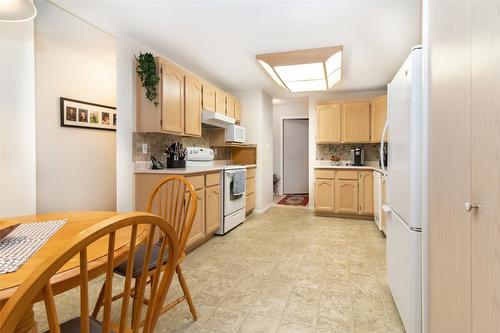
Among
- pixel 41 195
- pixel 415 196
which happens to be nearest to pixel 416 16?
pixel 415 196

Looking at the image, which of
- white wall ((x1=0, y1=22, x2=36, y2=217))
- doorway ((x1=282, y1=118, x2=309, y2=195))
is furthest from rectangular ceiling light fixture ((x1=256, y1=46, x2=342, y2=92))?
doorway ((x1=282, y1=118, x2=309, y2=195))

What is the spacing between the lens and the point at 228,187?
12.3 ft

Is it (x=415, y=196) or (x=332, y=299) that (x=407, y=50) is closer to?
(x=415, y=196)

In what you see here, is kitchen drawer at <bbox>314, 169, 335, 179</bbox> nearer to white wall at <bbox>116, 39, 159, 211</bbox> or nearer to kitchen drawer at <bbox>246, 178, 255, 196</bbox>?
kitchen drawer at <bbox>246, 178, 255, 196</bbox>

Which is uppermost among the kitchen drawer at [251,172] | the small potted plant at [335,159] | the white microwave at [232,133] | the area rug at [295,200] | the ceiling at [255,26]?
the ceiling at [255,26]

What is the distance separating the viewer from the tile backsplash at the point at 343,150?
505 cm

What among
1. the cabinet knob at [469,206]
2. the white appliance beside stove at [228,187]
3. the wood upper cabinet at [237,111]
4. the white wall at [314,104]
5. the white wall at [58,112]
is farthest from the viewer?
the white wall at [314,104]

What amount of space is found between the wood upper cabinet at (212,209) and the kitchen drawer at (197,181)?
0.14 metres

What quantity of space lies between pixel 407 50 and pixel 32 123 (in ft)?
12.5

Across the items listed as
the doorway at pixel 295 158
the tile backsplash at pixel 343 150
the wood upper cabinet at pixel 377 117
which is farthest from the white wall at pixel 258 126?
the doorway at pixel 295 158

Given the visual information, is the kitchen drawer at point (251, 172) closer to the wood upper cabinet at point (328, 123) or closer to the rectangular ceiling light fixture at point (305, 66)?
the wood upper cabinet at point (328, 123)

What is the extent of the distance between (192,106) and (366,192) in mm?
3034

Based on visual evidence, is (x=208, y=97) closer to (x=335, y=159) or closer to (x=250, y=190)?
(x=250, y=190)

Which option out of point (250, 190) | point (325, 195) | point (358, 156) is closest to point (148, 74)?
point (250, 190)
